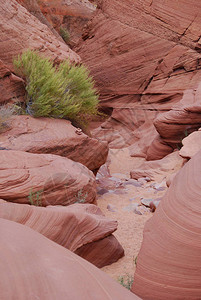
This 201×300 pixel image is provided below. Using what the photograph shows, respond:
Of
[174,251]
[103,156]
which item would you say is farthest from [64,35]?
[174,251]

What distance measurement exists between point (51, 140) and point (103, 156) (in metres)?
1.25

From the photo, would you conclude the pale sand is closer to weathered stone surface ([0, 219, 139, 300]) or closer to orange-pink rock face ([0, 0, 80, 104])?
weathered stone surface ([0, 219, 139, 300])

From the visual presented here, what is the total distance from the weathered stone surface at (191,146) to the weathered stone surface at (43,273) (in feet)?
10.8

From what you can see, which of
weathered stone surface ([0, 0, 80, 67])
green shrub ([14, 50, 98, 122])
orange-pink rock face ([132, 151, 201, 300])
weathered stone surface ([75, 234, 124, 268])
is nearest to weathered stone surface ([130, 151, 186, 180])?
green shrub ([14, 50, 98, 122])

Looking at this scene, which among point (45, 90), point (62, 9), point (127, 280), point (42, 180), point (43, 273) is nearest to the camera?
point (43, 273)

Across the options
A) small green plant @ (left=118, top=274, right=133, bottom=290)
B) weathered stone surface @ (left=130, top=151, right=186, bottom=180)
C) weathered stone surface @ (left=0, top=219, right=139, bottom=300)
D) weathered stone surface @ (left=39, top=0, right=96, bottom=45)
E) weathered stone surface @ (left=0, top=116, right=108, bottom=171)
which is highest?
weathered stone surface @ (left=0, top=219, right=139, bottom=300)

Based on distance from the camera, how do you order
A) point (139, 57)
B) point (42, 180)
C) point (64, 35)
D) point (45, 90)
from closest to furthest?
point (42, 180) → point (45, 90) → point (139, 57) → point (64, 35)

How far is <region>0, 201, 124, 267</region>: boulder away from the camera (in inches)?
94.0

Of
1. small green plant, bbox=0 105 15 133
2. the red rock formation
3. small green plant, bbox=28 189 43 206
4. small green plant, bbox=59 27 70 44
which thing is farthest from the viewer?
small green plant, bbox=59 27 70 44

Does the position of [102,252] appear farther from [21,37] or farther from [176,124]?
[21,37]

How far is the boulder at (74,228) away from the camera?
2.39 m

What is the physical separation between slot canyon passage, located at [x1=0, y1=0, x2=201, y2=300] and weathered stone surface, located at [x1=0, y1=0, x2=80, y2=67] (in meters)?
0.02

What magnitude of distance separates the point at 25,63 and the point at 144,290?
442 centimetres

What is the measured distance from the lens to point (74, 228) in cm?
257
